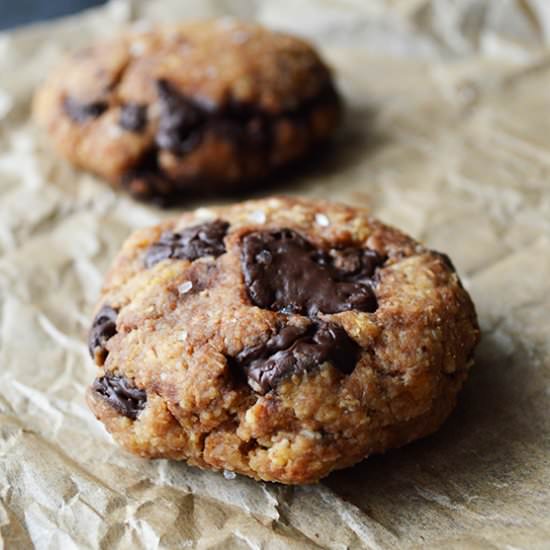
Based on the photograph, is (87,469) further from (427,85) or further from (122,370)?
(427,85)

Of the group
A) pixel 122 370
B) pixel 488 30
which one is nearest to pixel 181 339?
pixel 122 370

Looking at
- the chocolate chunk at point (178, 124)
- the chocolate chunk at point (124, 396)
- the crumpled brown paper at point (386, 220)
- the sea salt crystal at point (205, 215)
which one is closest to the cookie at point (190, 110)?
the chocolate chunk at point (178, 124)

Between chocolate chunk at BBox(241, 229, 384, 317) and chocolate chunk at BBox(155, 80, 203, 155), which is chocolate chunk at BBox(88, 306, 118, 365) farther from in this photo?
chocolate chunk at BBox(155, 80, 203, 155)

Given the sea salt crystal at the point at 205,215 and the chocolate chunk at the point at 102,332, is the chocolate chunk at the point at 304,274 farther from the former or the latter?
the chocolate chunk at the point at 102,332

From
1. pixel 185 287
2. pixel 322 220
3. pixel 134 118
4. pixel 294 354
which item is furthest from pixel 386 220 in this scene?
pixel 294 354

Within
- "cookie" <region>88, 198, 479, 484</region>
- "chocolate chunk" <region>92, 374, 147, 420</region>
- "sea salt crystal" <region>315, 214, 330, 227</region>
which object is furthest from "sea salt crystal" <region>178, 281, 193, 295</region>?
"sea salt crystal" <region>315, 214, 330, 227</region>

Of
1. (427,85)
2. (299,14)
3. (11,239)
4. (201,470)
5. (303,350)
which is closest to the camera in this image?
(303,350)
